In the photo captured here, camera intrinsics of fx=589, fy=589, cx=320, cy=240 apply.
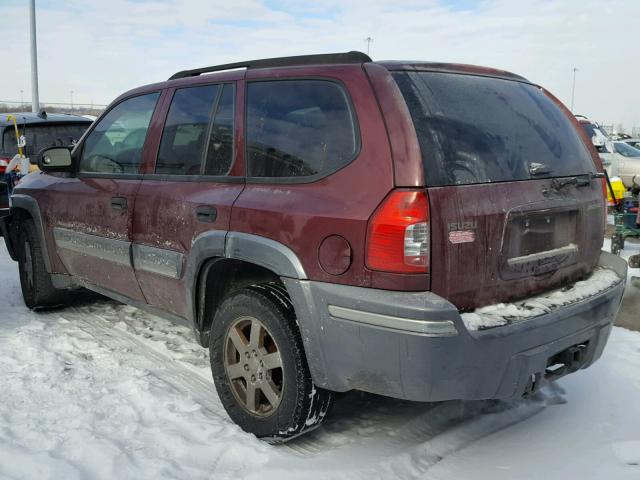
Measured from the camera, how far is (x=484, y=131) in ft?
8.64

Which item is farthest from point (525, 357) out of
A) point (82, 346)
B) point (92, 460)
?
point (82, 346)

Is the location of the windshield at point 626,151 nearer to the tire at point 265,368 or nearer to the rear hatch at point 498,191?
the rear hatch at point 498,191

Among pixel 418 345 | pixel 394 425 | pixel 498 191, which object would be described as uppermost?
pixel 498 191

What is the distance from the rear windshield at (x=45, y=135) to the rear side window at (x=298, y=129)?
5415mm

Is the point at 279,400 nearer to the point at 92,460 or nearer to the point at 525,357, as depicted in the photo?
the point at 92,460

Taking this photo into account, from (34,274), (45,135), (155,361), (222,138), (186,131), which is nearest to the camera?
(222,138)

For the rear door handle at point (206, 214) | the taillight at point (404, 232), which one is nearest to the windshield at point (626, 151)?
the rear door handle at point (206, 214)

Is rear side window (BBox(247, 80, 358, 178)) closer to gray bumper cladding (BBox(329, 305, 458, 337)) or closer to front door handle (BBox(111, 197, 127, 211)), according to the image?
gray bumper cladding (BBox(329, 305, 458, 337))

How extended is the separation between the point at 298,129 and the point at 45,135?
239 inches

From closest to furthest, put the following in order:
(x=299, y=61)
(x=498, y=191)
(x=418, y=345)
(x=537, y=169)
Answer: (x=418, y=345) < (x=498, y=191) < (x=537, y=169) < (x=299, y=61)

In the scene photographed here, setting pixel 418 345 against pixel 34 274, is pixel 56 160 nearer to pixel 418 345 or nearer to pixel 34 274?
pixel 34 274

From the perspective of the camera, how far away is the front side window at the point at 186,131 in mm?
3354

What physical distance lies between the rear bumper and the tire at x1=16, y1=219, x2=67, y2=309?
3.10 m

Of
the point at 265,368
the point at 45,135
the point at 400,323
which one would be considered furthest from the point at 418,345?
the point at 45,135
